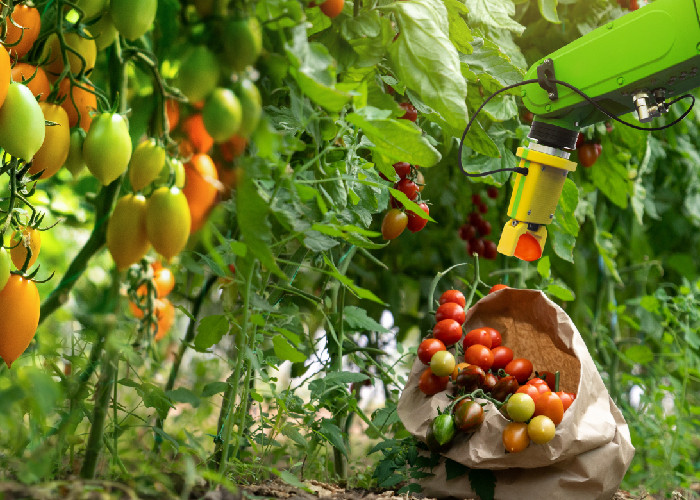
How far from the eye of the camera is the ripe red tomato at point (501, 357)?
1164 mm

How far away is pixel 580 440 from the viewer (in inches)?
39.7

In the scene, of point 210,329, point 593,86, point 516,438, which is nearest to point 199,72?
point 210,329

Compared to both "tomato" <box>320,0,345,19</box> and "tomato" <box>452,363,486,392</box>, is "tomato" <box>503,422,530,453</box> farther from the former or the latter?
"tomato" <box>320,0,345,19</box>

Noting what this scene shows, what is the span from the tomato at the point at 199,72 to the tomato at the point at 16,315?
292 millimetres

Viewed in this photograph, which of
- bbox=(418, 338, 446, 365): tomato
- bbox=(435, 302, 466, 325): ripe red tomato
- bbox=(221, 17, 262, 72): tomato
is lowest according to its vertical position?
bbox=(418, 338, 446, 365): tomato

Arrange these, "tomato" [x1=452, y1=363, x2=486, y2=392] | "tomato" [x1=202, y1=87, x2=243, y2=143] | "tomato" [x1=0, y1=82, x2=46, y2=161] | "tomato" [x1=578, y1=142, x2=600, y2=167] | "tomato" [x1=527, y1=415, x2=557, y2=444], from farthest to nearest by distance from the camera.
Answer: "tomato" [x1=578, y1=142, x2=600, y2=167]
"tomato" [x1=452, y1=363, x2=486, y2=392]
"tomato" [x1=527, y1=415, x2=557, y2=444]
"tomato" [x1=0, y1=82, x2=46, y2=161]
"tomato" [x1=202, y1=87, x2=243, y2=143]

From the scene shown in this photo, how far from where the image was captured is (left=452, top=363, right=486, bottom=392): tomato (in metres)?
1.09

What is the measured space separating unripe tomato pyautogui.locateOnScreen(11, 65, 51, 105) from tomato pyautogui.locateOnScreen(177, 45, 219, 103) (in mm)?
241

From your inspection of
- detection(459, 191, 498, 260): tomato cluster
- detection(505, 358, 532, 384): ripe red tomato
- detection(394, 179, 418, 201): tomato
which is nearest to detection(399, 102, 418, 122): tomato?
detection(394, 179, 418, 201): tomato

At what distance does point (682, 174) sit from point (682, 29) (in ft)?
5.36

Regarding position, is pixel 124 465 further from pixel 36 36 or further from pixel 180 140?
pixel 36 36

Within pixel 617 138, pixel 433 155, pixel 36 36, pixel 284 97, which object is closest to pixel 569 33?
pixel 617 138

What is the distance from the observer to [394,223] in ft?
3.76

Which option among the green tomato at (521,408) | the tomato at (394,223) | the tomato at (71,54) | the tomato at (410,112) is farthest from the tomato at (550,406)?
the tomato at (71,54)
